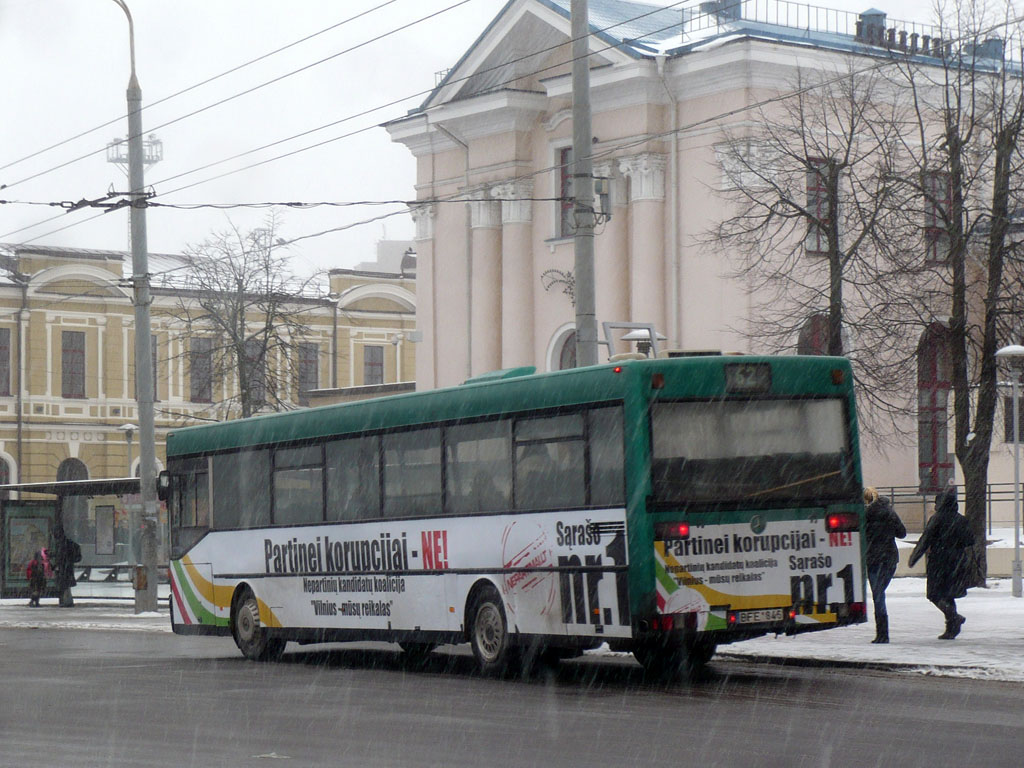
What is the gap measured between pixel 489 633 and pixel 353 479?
2623mm

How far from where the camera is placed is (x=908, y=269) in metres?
Answer: 29.1

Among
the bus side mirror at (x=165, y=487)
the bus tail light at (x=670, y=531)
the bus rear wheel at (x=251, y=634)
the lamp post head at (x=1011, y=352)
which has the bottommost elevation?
the bus rear wheel at (x=251, y=634)

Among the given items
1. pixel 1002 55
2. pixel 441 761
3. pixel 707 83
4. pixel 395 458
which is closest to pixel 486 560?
pixel 395 458

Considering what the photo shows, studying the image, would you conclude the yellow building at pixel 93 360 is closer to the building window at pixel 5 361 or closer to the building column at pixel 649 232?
the building window at pixel 5 361

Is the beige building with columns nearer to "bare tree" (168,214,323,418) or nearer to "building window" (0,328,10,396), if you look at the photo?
"bare tree" (168,214,323,418)

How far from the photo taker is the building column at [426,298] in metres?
47.1

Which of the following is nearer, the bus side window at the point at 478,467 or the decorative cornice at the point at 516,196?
the bus side window at the point at 478,467

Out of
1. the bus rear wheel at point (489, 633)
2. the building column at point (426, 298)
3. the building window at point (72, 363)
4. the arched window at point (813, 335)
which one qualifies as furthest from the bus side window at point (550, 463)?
the building window at point (72, 363)

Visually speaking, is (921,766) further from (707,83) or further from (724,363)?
(707,83)

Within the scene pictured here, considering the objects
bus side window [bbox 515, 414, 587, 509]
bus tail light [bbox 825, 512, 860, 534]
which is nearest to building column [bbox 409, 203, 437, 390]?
bus side window [bbox 515, 414, 587, 509]

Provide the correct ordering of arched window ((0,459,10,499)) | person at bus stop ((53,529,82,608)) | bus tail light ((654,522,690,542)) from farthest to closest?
→ arched window ((0,459,10,499)) < person at bus stop ((53,529,82,608)) < bus tail light ((654,522,690,542))

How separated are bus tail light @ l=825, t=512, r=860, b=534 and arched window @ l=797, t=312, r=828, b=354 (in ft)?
50.1

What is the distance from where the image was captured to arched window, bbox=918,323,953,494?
1550 inches

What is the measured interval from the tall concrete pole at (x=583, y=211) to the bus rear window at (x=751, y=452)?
4.74 metres
